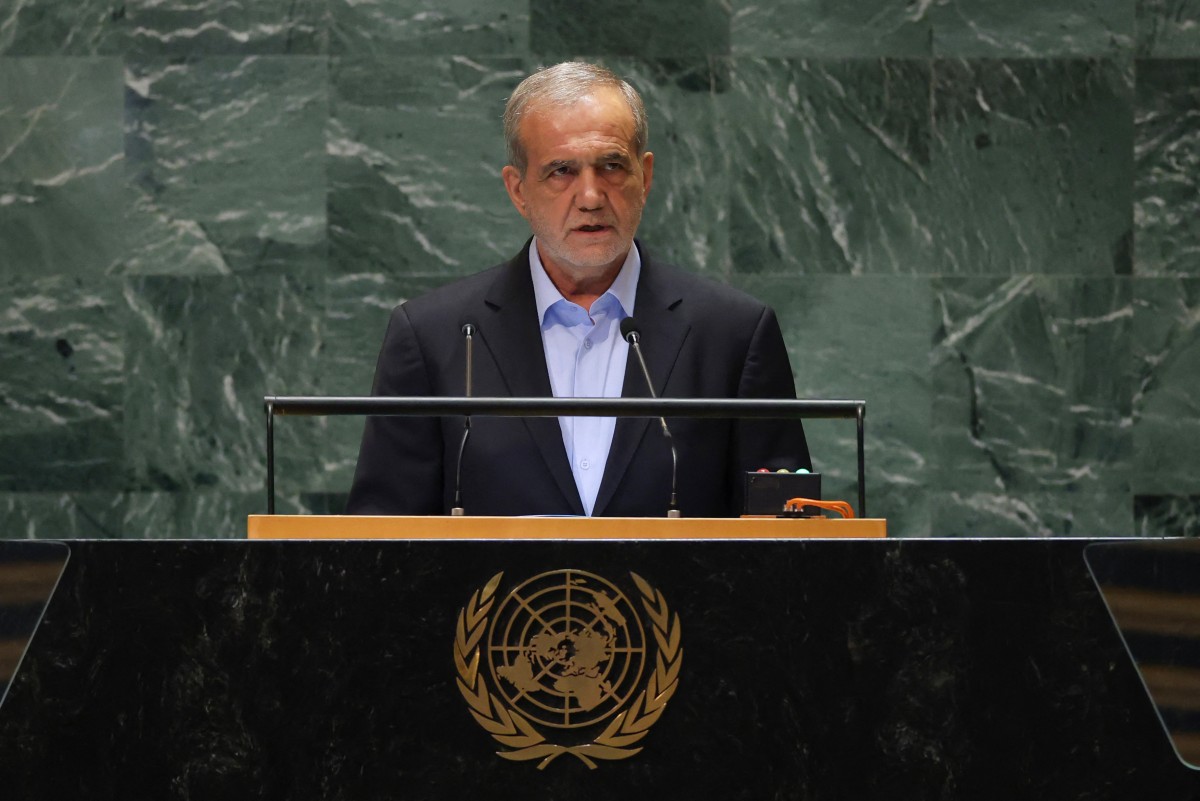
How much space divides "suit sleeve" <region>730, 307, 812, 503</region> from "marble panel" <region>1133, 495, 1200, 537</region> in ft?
7.18

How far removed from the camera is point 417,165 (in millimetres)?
5145

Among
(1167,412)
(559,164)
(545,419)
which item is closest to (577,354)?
(545,419)

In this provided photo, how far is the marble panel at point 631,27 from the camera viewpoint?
16.8ft

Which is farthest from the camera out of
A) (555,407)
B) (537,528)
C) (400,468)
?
(400,468)

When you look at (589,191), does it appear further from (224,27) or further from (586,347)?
(224,27)

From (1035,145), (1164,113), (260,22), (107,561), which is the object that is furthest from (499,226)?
(107,561)

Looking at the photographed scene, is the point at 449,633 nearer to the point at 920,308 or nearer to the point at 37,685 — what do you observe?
the point at 37,685

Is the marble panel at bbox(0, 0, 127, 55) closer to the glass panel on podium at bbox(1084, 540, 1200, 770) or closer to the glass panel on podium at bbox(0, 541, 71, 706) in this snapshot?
the glass panel on podium at bbox(0, 541, 71, 706)

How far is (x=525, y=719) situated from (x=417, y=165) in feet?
11.3

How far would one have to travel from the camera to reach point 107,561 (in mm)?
1955

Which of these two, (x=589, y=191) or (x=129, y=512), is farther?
(x=129, y=512)

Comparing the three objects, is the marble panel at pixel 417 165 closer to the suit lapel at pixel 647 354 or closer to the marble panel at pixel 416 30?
the marble panel at pixel 416 30

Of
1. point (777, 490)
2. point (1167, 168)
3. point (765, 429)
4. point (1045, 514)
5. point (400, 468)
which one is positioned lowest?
point (777, 490)

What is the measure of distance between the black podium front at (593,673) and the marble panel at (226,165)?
3313 millimetres
